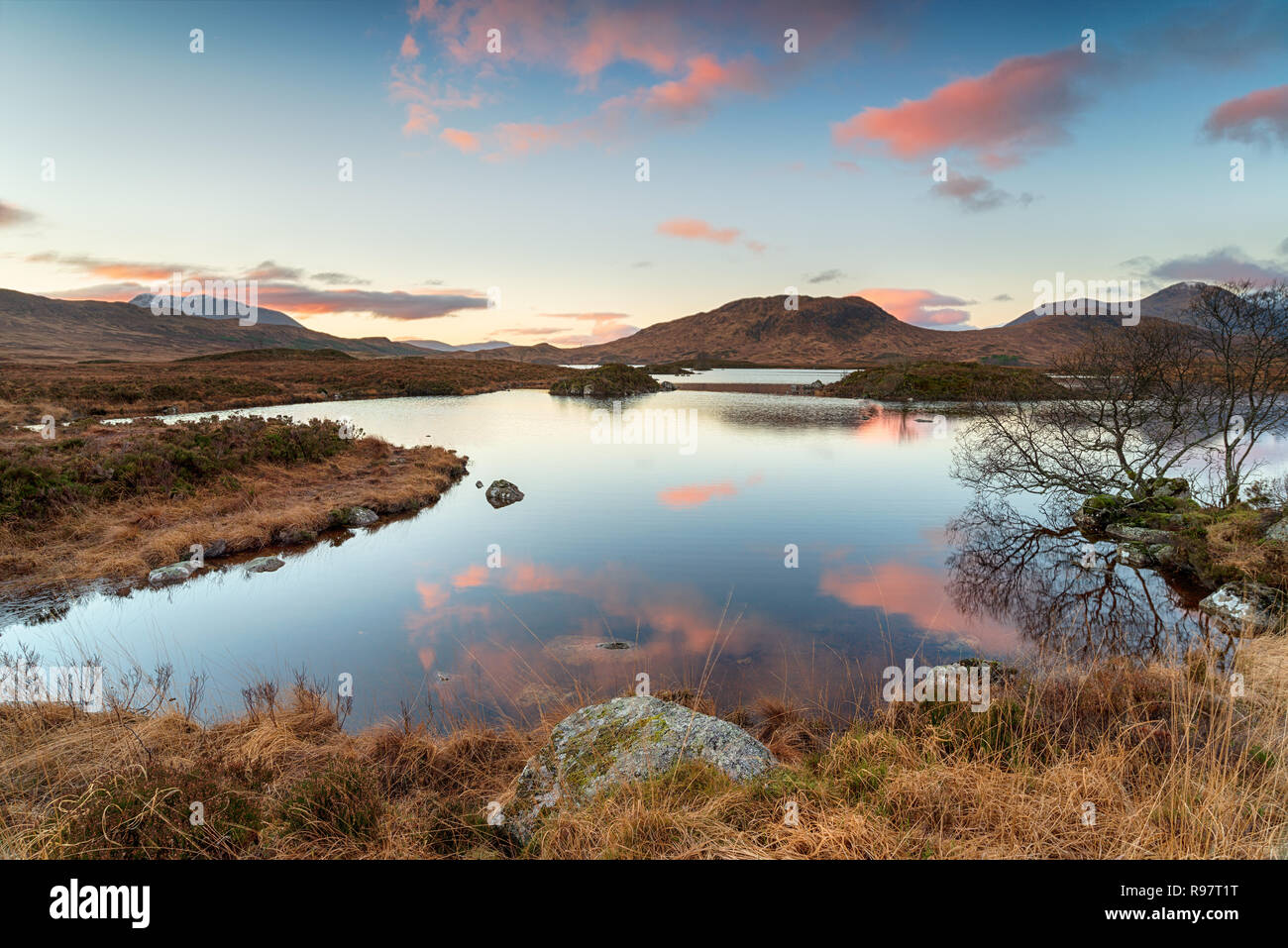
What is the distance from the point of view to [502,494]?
23562 millimetres

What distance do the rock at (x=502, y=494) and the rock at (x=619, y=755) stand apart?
17518 mm

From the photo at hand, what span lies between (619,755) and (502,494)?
18974mm

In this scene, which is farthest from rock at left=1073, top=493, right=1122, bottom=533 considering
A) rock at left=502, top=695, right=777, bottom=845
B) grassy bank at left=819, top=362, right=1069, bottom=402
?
grassy bank at left=819, top=362, right=1069, bottom=402

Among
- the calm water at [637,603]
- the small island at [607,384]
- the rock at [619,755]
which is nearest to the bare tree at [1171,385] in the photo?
the calm water at [637,603]

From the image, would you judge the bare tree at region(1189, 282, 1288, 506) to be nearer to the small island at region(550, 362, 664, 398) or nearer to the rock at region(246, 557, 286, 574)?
the rock at region(246, 557, 286, 574)

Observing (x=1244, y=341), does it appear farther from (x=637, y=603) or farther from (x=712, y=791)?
(x=712, y=791)

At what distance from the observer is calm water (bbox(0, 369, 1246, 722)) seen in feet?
33.2

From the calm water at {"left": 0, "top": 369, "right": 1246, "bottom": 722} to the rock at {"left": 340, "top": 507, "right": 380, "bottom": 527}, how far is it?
1.14 metres

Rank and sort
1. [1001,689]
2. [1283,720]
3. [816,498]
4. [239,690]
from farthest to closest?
[816,498] < [239,690] < [1001,689] < [1283,720]
